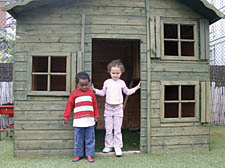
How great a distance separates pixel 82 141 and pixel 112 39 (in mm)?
2234

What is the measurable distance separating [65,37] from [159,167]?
318 centimetres

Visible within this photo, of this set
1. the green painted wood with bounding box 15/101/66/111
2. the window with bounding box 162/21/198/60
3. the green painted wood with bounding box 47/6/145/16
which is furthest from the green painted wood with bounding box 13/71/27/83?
the window with bounding box 162/21/198/60

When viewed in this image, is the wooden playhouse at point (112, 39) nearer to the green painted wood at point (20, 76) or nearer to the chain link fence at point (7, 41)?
the green painted wood at point (20, 76)

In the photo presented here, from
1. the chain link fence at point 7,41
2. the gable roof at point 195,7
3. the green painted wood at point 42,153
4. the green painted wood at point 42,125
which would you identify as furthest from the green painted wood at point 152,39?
the chain link fence at point 7,41

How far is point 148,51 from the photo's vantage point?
15.2ft

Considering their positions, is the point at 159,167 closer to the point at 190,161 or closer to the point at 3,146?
the point at 190,161

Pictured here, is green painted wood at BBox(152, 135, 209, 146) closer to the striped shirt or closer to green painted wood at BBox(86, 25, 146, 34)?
the striped shirt

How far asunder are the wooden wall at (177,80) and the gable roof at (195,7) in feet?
0.40

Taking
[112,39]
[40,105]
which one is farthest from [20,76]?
[112,39]

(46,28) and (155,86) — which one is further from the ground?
(46,28)

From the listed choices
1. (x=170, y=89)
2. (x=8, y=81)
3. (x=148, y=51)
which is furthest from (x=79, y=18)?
(x=8, y=81)

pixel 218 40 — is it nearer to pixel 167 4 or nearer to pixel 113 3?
pixel 167 4

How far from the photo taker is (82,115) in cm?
408

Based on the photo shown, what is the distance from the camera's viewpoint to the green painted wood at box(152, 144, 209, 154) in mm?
4590
